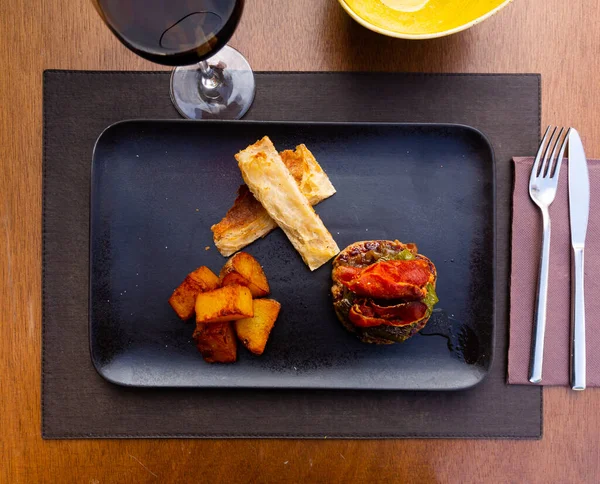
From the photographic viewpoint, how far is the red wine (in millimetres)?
816

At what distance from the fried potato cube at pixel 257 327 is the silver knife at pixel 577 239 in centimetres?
67

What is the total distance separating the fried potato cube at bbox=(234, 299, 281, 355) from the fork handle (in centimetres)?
58

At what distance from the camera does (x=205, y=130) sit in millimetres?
1172

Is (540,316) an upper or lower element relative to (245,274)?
lower

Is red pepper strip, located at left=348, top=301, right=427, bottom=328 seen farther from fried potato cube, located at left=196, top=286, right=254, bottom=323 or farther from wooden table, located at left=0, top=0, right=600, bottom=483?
wooden table, located at left=0, top=0, right=600, bottom=483

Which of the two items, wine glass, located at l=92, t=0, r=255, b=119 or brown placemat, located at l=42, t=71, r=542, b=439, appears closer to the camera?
wine glass, located at l=92, t=0, r=255, b=119

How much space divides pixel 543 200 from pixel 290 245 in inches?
22.5

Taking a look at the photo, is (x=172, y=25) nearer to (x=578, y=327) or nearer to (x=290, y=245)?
(x=290, y=245)

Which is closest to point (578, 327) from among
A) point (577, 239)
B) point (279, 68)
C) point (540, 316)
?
point (540, 316)

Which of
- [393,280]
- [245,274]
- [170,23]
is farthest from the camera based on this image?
[245,274]

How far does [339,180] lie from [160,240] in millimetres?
421

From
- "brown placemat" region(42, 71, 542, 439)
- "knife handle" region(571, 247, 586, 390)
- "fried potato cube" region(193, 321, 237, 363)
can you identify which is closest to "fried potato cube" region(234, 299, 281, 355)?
"fried potato cube" region(193, 321, 237, 363)

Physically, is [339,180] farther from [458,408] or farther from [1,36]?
[1,36]

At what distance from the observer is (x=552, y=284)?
1184 mm
